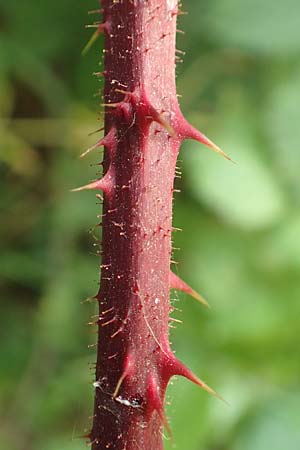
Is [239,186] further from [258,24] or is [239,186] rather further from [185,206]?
[258,24]

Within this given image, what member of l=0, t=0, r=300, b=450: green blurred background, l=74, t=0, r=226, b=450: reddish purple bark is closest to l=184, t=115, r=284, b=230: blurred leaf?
l=0, t=0, r=300, b=450: green blurred background

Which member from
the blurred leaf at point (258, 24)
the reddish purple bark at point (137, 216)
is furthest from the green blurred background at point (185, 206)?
the reddish purple bark at point (137, 216)

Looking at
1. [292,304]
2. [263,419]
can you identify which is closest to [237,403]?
[263,419]

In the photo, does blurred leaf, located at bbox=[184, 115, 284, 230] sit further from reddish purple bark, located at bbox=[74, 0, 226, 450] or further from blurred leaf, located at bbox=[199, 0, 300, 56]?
reddish purple bark, located at bbox=[74, 0, 226, 450]

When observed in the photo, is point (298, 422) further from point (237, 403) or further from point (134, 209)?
point (134, 209)

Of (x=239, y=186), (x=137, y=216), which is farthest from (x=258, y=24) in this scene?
(x=137, y=216)

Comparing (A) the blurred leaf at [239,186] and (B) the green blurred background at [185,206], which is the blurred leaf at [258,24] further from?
(A) the blurred leaf at [239,186]
